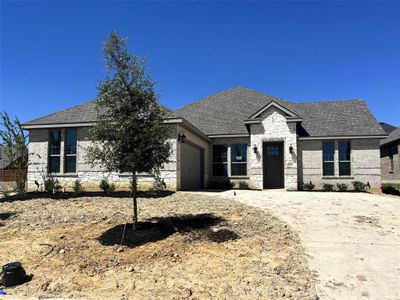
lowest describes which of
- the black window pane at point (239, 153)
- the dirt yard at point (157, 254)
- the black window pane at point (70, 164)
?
the dirt yard at point (157, 254)

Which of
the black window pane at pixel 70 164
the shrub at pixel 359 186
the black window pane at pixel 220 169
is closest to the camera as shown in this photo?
the black window pane at pixel 70 164

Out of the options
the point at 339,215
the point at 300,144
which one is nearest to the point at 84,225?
the point at 339,215

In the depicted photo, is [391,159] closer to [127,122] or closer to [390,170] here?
[390,170]

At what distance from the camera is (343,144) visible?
18344 mm

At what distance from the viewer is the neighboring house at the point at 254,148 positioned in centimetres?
1612

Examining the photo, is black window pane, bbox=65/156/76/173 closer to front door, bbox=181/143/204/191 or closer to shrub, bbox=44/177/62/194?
shrub, bbox=44/177/62/194

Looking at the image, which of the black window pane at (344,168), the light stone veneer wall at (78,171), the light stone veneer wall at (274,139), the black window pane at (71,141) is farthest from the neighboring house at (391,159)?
the black window pane at (71,141)

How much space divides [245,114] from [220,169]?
472 cm

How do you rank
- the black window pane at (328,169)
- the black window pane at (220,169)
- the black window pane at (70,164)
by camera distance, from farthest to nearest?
the black window pane at (220,169) → the black window pane at (328,169) → the black window pane at (70,164)

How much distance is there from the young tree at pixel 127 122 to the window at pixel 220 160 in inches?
472

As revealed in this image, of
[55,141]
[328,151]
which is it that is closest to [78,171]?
[55,141]

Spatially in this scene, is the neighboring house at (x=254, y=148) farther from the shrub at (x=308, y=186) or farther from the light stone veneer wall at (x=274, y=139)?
the shrub at (x=308, y=186)

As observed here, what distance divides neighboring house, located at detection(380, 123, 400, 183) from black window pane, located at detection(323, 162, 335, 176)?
38.6 feet

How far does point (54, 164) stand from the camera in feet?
54.3
